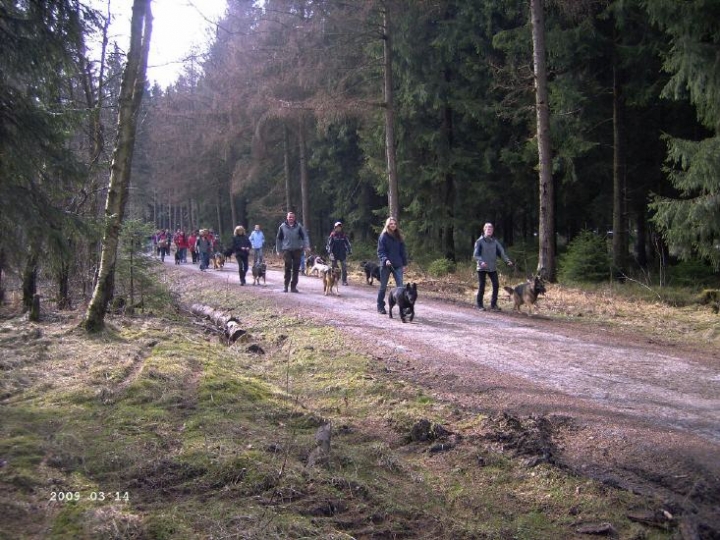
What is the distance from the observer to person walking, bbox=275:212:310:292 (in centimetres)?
1712

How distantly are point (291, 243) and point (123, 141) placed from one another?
25.5 ft

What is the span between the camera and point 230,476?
175 inches

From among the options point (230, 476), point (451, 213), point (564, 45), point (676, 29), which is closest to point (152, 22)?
point (230, 476)

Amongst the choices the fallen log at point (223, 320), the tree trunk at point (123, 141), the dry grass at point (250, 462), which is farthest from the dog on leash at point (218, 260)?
the dry grass at point (250, 462)

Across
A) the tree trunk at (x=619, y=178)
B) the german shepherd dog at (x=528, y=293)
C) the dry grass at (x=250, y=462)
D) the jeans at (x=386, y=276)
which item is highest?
the tree trunk at (x=619, y=178)

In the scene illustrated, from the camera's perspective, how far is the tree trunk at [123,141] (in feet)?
31.8

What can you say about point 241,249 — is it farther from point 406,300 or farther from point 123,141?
point 123,141

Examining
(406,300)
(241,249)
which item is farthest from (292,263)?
(406,300)

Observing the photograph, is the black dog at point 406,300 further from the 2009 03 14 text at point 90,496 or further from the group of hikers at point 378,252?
the 2009 03 14 text at point 90,496

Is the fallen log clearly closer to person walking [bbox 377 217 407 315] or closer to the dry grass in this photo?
the dry grass

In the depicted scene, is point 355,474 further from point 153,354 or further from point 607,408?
point 153,354

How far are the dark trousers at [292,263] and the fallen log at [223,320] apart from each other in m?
2.63

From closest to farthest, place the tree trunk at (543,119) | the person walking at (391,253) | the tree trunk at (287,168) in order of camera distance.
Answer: the person walking at (391,253)
the tree trunk at (543,119)
the tree trunk at (287,168)

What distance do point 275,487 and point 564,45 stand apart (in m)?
18.7
